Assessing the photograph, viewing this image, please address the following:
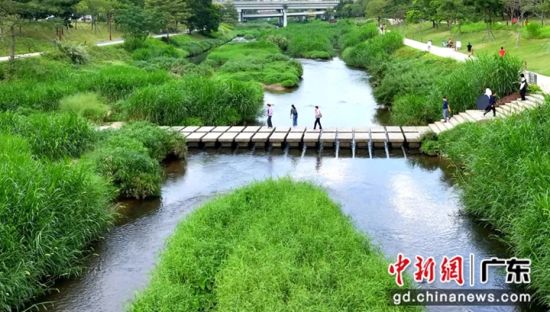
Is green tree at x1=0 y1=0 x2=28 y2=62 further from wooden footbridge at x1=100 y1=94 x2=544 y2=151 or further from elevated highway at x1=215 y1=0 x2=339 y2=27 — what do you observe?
elevated highway at x1=215 y1=0 x2=339 y2=27

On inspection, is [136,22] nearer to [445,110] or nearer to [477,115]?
[445,110]

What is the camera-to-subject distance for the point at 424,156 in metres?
26.7

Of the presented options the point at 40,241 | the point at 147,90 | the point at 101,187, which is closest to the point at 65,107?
the point at 147,90

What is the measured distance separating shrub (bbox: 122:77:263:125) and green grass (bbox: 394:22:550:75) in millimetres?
18298

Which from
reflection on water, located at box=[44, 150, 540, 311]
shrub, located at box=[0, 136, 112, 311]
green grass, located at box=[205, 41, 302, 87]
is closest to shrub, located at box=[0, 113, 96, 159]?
shrub, located at box=[0, 136, 112, 311]

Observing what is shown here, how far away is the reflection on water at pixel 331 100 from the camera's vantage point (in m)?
36.2

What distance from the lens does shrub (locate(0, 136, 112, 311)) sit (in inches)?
503

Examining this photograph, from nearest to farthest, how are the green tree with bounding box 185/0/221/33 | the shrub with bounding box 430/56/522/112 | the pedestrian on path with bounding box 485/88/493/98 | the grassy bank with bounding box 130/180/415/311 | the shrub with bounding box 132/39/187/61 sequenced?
1. the grassy bank with bounding box 130/180/415/311
2. the pedestrian on path with bounding box 485/88/493/98
3. the shrub with bounding box 430/56/522/112
4. the shrub with bounding box 132/39/187/61
5. the green tree with bounding box 185/0/221/33

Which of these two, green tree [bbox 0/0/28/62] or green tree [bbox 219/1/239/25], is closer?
green tree [bbox 0/0/28/62]

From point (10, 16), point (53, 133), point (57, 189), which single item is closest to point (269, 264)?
point (57, 189)

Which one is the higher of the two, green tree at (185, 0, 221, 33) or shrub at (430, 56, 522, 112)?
green tree at (185, 0, 221, 33)

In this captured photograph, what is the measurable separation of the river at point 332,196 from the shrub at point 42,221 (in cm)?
61

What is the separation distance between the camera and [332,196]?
20969mm

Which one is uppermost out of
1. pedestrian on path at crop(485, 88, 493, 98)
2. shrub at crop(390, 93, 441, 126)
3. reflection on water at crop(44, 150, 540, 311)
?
pedestrian on path at crop(485, 88, 493, 98)
